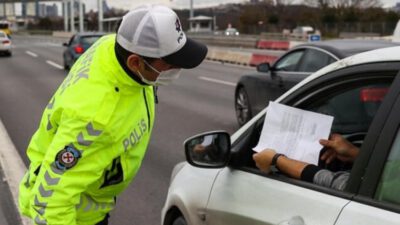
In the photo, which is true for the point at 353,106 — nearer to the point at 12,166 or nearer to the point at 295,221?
the point at 295,221

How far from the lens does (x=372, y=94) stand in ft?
8.82

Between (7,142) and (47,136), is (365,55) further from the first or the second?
(7,142)

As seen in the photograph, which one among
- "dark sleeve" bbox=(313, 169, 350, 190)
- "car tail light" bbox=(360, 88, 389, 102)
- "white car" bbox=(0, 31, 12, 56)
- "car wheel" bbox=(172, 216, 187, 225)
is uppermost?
"car tail light" bbox=(360, 88, 389, 102)

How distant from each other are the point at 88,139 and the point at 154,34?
48 cm

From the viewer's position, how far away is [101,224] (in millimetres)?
2824

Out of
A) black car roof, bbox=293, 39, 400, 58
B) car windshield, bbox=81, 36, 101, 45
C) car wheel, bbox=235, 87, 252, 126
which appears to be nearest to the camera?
black car roof, bbox=293, 39, 400, 58

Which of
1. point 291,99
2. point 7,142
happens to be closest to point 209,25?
point 7,142

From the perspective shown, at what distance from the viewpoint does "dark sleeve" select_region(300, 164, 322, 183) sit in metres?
2.52

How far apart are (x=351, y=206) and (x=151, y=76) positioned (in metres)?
0.95

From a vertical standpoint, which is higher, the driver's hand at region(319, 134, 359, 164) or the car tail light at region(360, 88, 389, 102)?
the car tail light at region(360, 88, 389, 102)

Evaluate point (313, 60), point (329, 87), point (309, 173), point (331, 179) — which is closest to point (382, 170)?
point (331, 179)

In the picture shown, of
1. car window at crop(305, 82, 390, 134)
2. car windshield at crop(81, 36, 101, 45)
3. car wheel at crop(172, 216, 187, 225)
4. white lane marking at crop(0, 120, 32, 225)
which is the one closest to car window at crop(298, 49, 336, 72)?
white lane marking at crop(0, 120, 32, 225)

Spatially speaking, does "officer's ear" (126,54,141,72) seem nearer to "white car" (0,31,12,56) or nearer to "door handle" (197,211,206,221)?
"door handle" (197,211,206,221)

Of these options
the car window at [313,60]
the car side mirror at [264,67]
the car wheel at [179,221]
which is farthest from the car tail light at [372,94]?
the car side mirror at [264,67]
